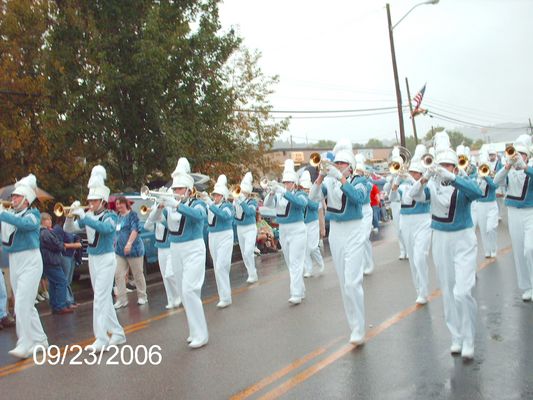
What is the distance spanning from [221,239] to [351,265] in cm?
402

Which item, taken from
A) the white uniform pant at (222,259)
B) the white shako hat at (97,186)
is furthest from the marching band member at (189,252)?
the white uniform pant at (222,259)

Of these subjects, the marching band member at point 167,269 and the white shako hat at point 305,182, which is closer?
the marching band member at point 167,269

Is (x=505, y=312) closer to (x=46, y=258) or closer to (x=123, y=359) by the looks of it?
(x=123, y=359)

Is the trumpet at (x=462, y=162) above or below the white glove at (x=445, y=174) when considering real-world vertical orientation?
above

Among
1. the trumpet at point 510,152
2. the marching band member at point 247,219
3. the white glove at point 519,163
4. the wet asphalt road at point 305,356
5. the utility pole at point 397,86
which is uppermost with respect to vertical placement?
the utility pole at point 397,86

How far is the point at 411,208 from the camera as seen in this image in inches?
401

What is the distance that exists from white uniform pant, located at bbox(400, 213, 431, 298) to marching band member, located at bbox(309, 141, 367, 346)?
7.12 ft

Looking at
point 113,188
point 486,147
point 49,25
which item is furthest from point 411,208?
point 49,25

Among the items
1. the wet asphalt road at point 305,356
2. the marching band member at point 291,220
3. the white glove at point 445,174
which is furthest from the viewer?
the marching band member at point 291,220

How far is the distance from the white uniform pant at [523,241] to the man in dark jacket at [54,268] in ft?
25.5

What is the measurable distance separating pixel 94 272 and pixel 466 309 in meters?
4.83

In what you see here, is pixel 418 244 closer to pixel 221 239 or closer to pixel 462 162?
pixel 462 162

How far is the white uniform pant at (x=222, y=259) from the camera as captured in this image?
1050 centimetres

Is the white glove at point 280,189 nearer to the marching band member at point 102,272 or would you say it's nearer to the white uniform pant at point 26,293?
the marching band member at point 102,272
